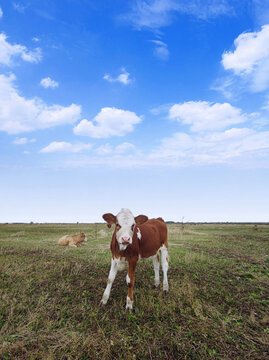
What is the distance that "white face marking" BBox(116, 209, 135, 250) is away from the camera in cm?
584

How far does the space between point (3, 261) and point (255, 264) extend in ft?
43.5

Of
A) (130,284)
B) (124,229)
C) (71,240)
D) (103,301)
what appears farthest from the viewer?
(71,240)

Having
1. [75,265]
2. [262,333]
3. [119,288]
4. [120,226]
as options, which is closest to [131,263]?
[120,226]

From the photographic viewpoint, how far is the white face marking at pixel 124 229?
5844mm

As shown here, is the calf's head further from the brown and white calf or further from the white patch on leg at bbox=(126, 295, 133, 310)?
the white patch on leg at bbox=(126, 295, 133, 310)

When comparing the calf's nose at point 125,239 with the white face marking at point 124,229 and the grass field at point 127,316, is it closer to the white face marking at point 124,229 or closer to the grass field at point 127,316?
the white face marking at point 124,229

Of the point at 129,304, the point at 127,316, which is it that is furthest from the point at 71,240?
the point at 127,316

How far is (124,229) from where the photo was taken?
6.14 meters

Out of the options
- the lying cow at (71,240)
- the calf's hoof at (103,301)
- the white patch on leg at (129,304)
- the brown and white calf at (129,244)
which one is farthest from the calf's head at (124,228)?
the lying cow at (71,240)

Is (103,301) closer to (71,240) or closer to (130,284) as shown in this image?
(130,284)

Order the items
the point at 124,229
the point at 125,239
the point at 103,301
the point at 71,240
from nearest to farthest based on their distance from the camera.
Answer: the point at 125,239 → the point at 124,229 → the point at 103,301 → the point at 71,240

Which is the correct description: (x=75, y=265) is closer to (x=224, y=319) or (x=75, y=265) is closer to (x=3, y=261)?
(x=3, y=261)

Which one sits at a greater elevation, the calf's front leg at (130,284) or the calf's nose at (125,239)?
the calf's nose at (125,239)

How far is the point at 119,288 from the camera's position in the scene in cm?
753
